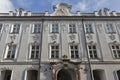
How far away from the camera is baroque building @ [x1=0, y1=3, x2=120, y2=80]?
1697 centimetres

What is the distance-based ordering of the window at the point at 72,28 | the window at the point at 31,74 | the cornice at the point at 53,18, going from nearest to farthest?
the window at the point at 31,74 → the window at the point at 72,28 → the cornice at the point at 53,18

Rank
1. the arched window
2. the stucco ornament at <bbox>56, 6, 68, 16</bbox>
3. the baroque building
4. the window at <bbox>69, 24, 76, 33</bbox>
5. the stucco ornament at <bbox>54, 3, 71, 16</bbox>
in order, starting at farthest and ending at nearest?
1. the stucco ornament at <bbox>54, 3, 71, 16</bbox>
2. the stucco ornament at <bbox>56, 6, 68, 16</bbox>
3. the window at <bbox>69, 24, 76, 33</bbox>
4. the arched window
5. the baroque building

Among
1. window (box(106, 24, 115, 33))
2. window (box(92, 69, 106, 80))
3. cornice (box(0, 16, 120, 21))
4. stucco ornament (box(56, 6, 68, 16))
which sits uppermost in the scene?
stucco ornament (box(56, 6, 68, 16))

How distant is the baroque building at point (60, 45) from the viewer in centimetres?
1697

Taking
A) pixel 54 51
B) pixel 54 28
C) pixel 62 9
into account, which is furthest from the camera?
pixel 62 9

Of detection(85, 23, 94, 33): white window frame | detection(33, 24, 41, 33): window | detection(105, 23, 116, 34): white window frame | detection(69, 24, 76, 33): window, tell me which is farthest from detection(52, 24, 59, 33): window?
detection(105, 23, 116, 34): white window frame

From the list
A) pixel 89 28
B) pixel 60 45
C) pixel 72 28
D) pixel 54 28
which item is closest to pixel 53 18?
pixel 54 28

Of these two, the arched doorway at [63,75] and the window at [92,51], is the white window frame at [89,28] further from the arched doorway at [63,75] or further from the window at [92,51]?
the arched doorway at [63,75]

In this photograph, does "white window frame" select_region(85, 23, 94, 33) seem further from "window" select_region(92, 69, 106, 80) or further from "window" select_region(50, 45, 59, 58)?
"window" select_region(92, 69, 106, 80)

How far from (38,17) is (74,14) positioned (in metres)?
4.84

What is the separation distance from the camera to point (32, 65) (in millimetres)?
17250

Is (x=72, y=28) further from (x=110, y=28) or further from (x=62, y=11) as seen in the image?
(x=110, y=28)

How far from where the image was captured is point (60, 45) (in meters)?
18.8

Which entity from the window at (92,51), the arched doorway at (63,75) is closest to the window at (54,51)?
the arched doorway at (63,75)
